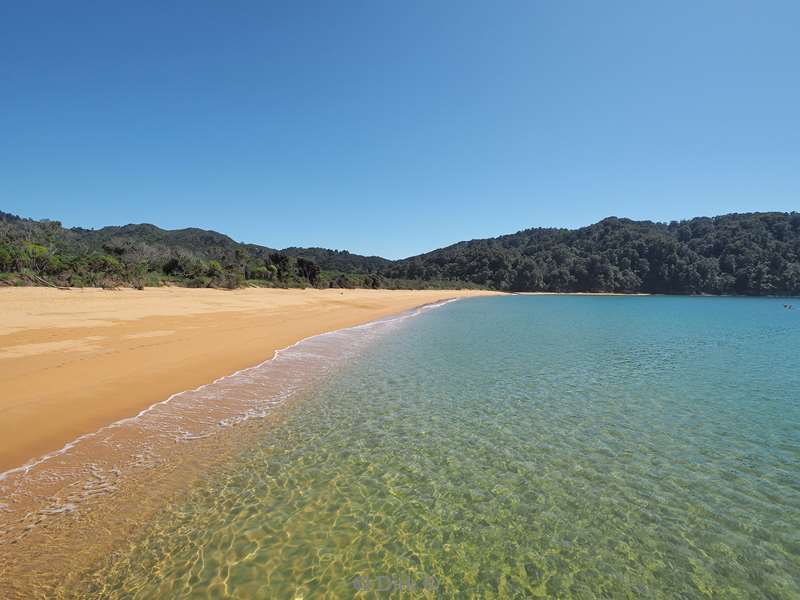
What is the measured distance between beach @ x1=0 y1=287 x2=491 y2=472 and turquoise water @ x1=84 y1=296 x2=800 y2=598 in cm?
307

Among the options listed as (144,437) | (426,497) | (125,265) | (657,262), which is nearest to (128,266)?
(125,265)

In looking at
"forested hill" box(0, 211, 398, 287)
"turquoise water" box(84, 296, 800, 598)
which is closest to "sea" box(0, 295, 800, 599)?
"turquoise water" box(84, 296, 800, 598)

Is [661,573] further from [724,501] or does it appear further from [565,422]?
[565,422]

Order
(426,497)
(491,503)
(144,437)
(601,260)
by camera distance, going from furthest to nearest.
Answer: (601,260)
(144,437)
(426,497)
(491,503)

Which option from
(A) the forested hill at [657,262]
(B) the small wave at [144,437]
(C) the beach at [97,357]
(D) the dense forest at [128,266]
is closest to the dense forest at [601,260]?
(A) the forested hill at [657,262]

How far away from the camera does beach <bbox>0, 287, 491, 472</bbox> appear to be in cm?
677

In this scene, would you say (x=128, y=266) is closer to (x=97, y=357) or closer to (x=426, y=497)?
(x=97, y=357)

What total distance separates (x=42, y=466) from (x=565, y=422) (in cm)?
864

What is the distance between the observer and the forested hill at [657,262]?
109 metres

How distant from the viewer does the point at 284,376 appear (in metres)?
11.3

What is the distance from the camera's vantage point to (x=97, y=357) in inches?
420

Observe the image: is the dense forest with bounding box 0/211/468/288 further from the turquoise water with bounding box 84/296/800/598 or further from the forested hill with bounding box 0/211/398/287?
the turquoise water with bounding box 84/296/800/598

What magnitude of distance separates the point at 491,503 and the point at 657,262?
14215cm

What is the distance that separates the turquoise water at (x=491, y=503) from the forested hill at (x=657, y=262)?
120021mm
